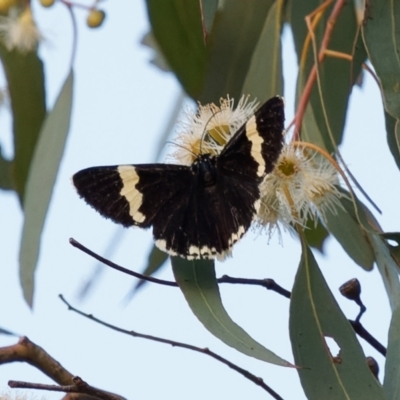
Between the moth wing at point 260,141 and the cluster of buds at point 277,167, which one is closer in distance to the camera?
the moth wing at point 260,141

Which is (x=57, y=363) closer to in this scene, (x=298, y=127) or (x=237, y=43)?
(x=298, y=127)


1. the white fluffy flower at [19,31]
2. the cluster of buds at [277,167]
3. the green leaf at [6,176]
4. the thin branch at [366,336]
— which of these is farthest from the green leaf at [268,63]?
the green leaf at [6,176]

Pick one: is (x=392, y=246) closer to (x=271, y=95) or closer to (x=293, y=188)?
(x=293, y=188)

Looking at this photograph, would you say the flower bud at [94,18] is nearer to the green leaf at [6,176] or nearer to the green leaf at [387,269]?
the green leaf at [6,176]

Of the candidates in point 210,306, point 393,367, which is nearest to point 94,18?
point 210,306

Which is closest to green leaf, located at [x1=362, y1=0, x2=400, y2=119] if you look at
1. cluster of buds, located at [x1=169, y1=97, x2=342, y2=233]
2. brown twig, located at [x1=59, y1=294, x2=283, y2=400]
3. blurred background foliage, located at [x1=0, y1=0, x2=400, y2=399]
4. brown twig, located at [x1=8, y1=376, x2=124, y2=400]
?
blurred background foliage, located at [x1=0, y1=0, x2=400, y2=399]

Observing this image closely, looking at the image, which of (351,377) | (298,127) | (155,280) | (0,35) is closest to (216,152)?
(298,127)
